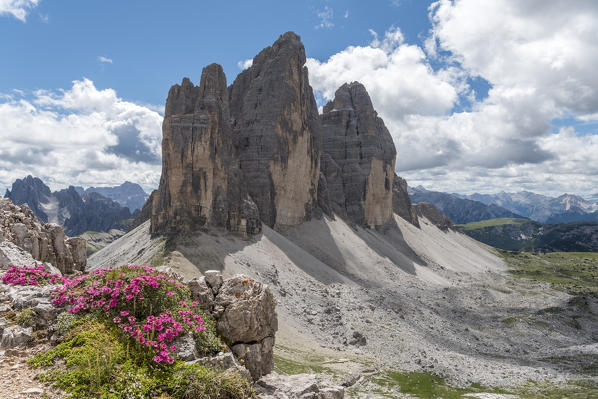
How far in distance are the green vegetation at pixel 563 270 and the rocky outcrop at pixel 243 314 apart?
106623mm

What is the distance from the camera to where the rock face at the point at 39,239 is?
20.8m

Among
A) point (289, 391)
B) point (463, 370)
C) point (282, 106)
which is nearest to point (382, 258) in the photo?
point (282, 106)

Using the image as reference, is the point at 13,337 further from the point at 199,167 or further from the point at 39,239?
the point at 199,167

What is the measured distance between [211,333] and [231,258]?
4148 centimetres

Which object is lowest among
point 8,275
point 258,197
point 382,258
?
point 382,258

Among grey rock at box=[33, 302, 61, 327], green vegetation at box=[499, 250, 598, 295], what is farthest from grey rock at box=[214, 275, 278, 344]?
green vegetation at box=[499, 250, 598, 295]

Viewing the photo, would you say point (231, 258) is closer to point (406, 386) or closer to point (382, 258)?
point (406, 386)

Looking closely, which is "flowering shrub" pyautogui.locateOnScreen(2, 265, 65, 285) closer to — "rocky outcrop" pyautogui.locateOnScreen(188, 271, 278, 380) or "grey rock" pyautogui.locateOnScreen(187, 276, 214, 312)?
"grey rock" pyautogui.locateOnScreen(187, 276, 214, 312)

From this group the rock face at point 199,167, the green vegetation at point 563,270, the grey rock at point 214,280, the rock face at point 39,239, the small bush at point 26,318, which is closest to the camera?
the small bush at point 26,318

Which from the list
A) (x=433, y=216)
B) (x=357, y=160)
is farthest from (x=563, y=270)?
(x=357, y=160)

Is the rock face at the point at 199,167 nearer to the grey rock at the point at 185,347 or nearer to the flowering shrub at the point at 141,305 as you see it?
the flowering shrub at the point at 141,305

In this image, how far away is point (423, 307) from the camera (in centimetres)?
5988

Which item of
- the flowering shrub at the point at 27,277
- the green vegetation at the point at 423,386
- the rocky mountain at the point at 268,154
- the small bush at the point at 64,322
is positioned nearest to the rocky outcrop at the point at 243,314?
the small bush at the point at 64,322

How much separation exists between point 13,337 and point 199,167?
47083 millimetres
